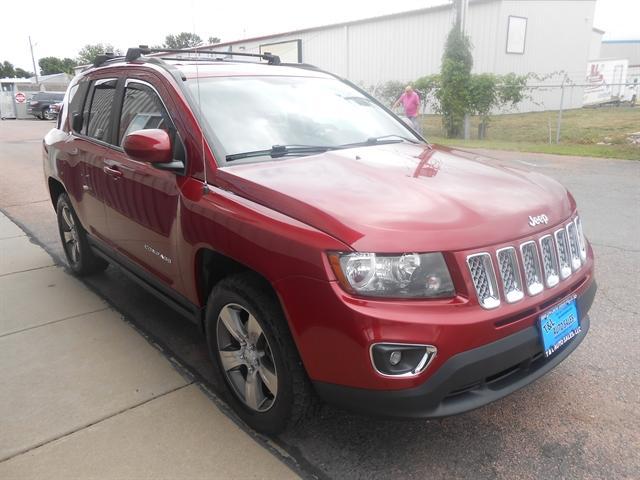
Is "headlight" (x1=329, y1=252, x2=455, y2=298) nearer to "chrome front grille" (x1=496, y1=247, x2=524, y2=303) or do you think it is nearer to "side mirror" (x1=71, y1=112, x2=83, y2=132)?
"chrome front grille" (x1=496, y1=247, x2=524, y2=303)

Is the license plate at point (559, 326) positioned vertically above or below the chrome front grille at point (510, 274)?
below

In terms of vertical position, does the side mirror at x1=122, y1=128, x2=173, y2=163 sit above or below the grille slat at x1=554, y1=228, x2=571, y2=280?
above

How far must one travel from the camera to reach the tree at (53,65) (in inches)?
3044

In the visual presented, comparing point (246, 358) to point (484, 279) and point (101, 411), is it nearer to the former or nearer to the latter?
point (101, 411)

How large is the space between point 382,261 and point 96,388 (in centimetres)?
203

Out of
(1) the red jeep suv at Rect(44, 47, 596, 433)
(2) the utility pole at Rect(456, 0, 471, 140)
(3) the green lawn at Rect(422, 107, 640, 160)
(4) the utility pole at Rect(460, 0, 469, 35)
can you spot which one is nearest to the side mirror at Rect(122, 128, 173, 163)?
(1) the red jeep suv at Rect(44, 47, 596, 433)

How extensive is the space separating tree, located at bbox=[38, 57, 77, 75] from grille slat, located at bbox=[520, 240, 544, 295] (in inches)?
3375

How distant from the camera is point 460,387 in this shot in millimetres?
2102

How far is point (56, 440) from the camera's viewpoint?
105 inches

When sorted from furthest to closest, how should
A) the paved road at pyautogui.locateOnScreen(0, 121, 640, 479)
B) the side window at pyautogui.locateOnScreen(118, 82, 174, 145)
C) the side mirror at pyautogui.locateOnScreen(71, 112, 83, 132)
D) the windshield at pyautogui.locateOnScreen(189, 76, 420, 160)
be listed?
the side mirror at pyautogui.locateOnScreen(71, 112, 83, 132), the side window at pyautogui.locateOnScreen(118, 82, 174, 145), the windshield at pyautogui.locateOnScreen(189, 76, 420, 160), the paved road at pyautogui.locateOnScreen(0, 121, 640, 479)

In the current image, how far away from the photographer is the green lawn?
535 inches

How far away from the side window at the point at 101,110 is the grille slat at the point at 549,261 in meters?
3.02

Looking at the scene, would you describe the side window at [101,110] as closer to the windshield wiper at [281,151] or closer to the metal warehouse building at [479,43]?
the windshield wiper at [281,151]

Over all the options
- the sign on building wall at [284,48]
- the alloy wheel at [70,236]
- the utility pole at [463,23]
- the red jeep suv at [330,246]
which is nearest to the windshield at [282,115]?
the red jeep suv at [330,246]
